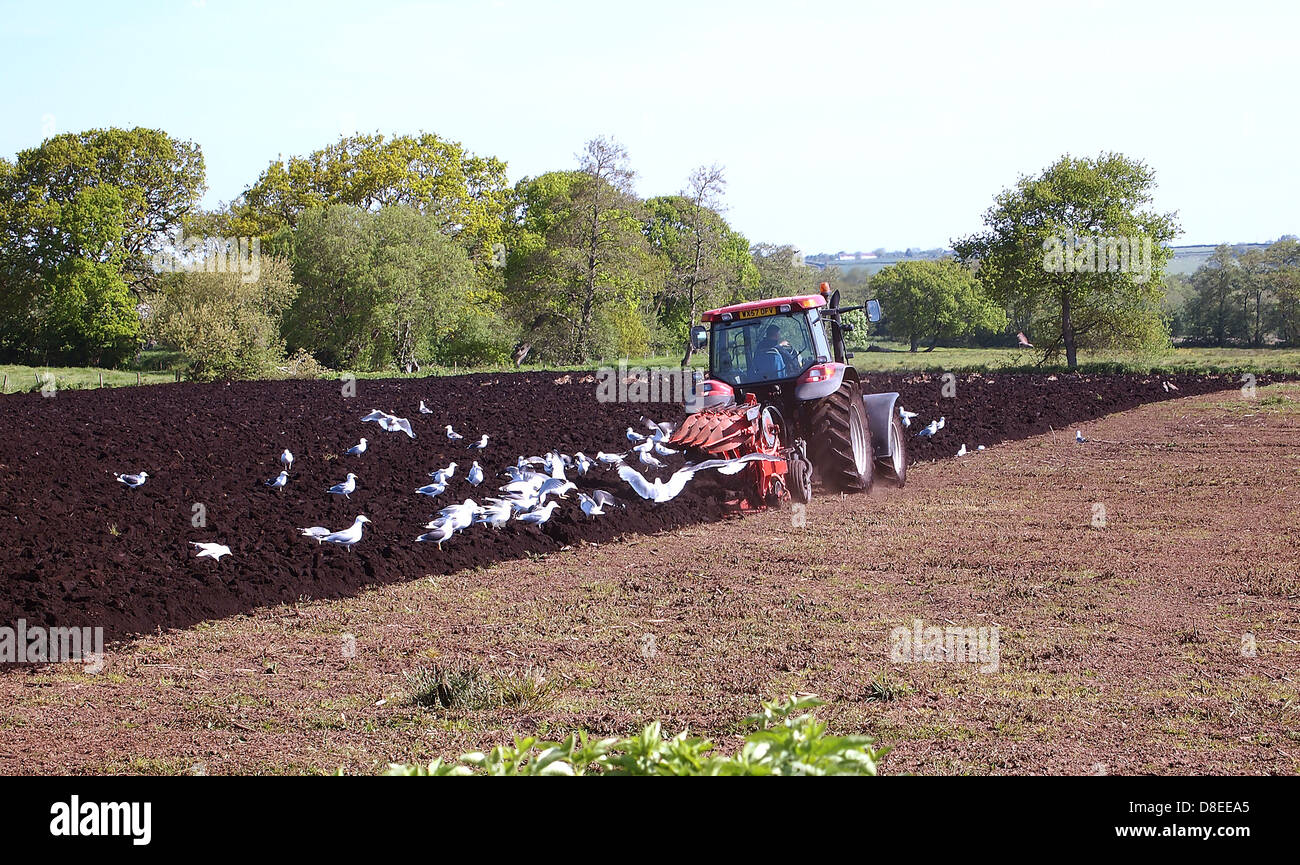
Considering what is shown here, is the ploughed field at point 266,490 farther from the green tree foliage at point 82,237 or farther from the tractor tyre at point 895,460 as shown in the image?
the green tree foliage at point 82,237

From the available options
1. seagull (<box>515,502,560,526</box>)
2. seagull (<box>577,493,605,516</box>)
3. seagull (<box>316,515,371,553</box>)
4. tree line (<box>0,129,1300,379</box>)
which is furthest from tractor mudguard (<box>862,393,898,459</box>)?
tree line (<box>0,129,1300,379</box>)

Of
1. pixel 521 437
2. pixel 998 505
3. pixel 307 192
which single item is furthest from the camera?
pixel 307 192

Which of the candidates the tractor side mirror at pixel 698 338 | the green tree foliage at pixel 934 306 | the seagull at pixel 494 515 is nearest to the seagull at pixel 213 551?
the seagull at pixel 494 515

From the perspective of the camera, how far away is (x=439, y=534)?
34.0 feet

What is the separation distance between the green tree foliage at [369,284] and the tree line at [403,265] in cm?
11

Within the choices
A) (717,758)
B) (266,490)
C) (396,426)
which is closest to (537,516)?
(266,490)

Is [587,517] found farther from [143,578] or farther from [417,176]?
[417,176]

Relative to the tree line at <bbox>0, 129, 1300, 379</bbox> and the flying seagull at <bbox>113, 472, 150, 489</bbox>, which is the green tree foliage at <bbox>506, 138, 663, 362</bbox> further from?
the flying seagull at <bbox>113, 472, 150, 489</bbox>

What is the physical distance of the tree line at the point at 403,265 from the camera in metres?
44.0

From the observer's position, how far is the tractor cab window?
42.0ft

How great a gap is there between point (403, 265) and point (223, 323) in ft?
39.4
